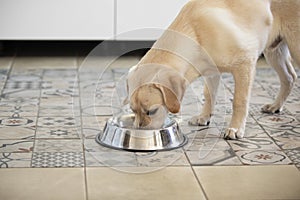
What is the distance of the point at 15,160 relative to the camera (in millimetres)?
2557

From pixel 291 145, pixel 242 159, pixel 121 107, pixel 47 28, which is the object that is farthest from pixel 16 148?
pixel 47 28

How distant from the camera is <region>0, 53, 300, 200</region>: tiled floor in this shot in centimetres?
229

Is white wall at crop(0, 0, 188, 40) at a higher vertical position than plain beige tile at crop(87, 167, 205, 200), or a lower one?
higher

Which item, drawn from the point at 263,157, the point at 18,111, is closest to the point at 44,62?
the point at 18,111

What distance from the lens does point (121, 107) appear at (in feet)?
10.2

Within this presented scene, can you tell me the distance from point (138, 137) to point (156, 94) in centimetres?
23

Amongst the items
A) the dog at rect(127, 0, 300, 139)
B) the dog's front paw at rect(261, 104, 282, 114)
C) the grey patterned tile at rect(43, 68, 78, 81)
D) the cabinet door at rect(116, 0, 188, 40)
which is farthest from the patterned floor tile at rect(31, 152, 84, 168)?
the cabinet door at rect(116, 0, 188, 40)

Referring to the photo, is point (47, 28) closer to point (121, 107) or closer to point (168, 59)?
point (121, 107)

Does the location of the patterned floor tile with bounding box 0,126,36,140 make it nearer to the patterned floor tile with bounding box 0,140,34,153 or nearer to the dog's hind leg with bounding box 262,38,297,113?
the patterned floor tile with bounding box 0,140,34,153

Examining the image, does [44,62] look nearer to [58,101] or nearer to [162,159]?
[58,101]

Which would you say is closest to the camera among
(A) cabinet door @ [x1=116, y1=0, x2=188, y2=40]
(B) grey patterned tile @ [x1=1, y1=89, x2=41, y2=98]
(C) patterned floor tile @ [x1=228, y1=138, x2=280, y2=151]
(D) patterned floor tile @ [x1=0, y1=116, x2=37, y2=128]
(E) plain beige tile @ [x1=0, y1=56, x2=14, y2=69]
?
(C) patterned floor tile @ [x1=228, y1=138, x2=280, y2=151]

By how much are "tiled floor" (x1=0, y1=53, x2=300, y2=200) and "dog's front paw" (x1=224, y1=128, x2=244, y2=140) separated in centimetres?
3

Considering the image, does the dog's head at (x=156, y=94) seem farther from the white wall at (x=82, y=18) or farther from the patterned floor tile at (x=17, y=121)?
the white wall at (x=82, y=18)

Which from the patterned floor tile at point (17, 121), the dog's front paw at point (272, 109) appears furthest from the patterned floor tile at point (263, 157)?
the patterned floor tile at point (17, 121)
